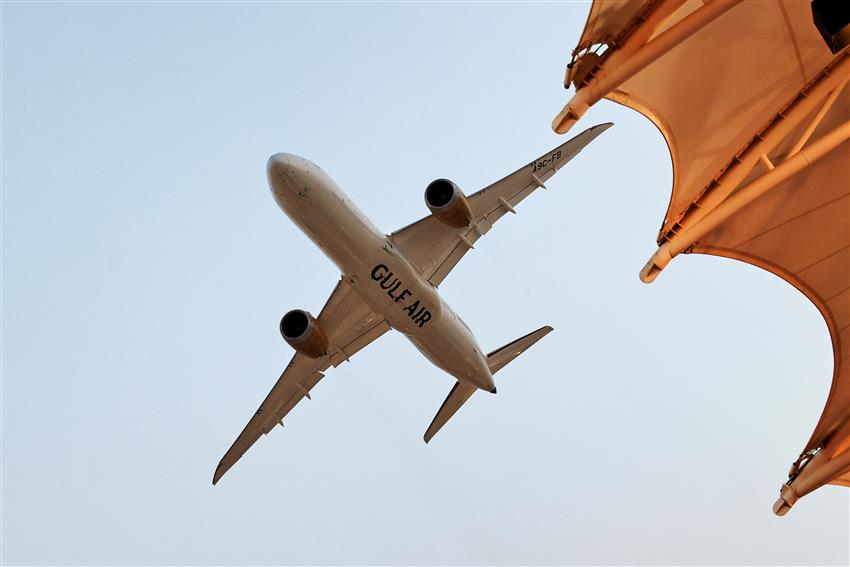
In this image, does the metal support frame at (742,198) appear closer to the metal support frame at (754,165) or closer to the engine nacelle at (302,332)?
the metal support frame at (754,165)

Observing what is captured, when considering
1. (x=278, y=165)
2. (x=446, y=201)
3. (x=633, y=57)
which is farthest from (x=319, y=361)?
(x=633, y=57)

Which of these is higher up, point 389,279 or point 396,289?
point 389,279

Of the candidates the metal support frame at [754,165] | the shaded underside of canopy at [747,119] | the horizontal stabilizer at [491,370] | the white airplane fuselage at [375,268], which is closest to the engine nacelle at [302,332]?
the white airplane fuselage at [375,268]

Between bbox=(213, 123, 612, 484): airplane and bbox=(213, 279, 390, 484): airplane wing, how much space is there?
34mm

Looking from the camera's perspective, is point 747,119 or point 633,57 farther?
point 747,119

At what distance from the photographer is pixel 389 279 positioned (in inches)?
923

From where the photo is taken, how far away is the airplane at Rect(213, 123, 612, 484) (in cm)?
2197

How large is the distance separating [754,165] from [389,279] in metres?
12.1

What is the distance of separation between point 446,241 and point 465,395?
5984 millimetres

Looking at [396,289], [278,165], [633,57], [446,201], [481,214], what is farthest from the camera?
[481,214]

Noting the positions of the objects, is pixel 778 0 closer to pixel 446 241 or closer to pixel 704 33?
pixel 704 33

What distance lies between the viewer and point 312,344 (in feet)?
84.6

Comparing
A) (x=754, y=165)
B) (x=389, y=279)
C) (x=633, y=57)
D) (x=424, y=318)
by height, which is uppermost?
(x=389, y=279)

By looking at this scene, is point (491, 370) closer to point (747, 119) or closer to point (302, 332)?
point (302, 332)
